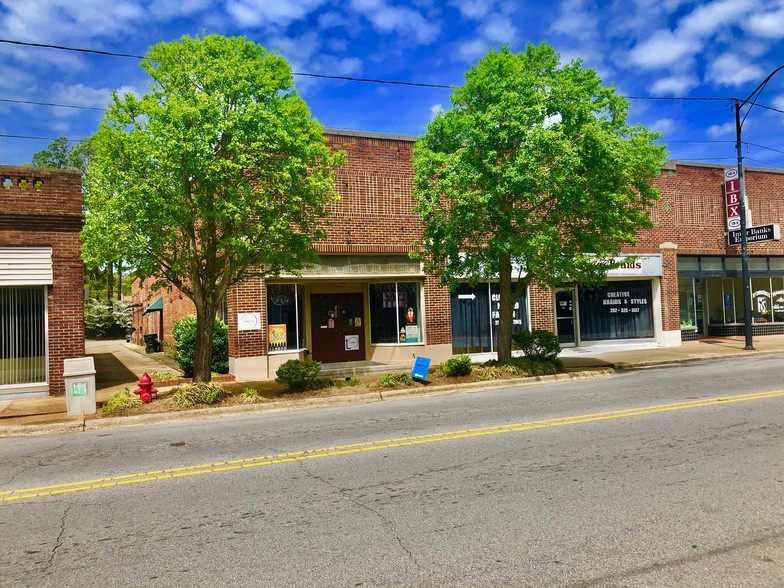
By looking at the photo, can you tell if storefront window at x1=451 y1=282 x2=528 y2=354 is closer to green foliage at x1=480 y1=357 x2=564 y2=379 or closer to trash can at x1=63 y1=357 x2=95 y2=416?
green foliage at x1=480 y1=357 x2=564 y2=379

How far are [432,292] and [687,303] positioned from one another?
1234 cm

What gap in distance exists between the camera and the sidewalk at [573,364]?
10523 mm

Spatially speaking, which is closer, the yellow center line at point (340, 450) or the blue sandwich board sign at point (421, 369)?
the yellow center line at point (340, 450)

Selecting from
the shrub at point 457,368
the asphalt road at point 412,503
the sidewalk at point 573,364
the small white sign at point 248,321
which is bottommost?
the asphalt road at point 412,503

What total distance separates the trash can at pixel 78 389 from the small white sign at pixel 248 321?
526 cm

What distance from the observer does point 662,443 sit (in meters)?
7.08

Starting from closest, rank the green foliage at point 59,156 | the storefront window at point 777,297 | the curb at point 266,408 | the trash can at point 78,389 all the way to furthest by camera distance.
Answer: the curb at point 266,408 < the trash can at point 78,389 < the storefront window at point 777,297 < the green foliage at point 59,156

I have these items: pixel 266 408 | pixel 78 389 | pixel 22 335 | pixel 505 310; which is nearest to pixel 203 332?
pixel 266 408

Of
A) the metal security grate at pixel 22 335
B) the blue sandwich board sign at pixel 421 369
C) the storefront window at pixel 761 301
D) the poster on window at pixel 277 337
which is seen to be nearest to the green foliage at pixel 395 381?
the blue sandwich board sign at pixel 421 369

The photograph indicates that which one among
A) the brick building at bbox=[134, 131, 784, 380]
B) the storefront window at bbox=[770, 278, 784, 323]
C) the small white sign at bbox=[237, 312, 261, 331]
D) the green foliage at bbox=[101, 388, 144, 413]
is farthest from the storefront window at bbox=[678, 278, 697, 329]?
the green foliage at bbox=[101, 388, 144, 413]

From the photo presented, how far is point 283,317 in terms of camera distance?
659 inches

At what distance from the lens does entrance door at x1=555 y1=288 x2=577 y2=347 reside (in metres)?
21.1

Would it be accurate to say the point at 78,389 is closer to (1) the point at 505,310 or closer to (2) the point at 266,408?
(2) the point at 266,408

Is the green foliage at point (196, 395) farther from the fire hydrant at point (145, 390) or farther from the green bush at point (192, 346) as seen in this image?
the green bush at point (192, 346)
